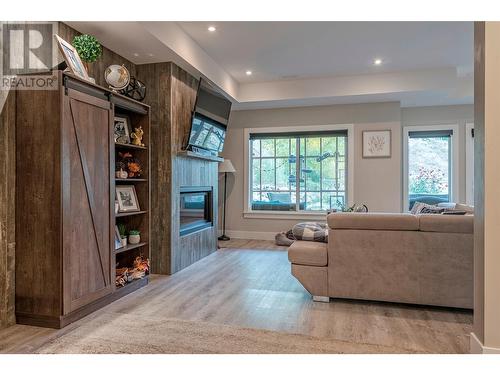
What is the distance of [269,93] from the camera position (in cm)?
576

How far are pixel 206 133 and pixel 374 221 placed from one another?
2.67 m

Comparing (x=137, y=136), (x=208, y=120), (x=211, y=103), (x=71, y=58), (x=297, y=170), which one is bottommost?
(x=297, y=170)

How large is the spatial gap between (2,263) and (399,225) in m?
3.21

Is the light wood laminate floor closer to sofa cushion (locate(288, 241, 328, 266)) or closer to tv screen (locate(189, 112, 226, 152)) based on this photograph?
sofa cushion (locate(288, 241, 328, 266))

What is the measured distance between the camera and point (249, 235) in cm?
649

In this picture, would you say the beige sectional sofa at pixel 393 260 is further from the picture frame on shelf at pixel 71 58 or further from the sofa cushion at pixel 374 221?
the picture frame on shelf at pixel 71 58

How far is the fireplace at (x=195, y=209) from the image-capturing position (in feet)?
14.2

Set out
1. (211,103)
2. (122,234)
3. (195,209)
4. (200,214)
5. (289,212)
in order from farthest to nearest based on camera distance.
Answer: (289,212), (200,214), (195,209), (211,103), (122,234)

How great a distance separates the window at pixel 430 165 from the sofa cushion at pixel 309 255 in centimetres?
399

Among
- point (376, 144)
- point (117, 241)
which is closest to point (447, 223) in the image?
point (117, 241)

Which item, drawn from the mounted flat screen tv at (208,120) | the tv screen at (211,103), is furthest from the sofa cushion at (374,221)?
the tv screen at (211,103)

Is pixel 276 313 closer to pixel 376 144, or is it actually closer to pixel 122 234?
pixel 122 234

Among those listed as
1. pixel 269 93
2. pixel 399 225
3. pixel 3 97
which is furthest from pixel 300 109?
pixel 3 97
